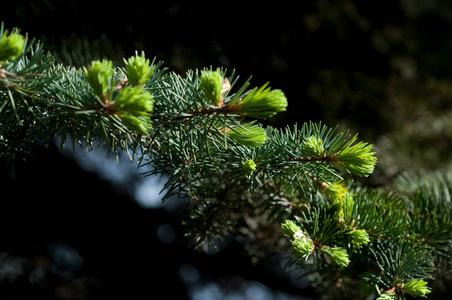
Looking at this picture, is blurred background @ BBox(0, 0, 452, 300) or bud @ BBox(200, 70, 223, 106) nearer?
bud @ BBox(200, 70, 223, 106)

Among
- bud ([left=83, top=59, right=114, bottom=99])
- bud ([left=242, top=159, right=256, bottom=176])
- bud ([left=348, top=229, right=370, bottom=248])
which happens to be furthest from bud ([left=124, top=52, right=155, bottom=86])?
bud ([left=348, top=229, right=370, bottom=248])

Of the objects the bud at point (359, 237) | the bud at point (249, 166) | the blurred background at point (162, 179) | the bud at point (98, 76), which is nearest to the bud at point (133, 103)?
the bud at point (98, 76)

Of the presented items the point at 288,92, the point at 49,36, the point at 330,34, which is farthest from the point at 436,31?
the point at 49,36

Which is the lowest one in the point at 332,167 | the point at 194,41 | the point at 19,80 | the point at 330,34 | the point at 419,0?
the point at 19,80

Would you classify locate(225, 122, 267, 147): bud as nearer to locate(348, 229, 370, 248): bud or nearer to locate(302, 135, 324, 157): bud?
locate(302, 135, 324, 157): bud

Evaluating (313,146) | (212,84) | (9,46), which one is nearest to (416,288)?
(313,146)

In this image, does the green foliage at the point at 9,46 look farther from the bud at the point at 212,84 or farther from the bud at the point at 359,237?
the bud at the point at 359,237

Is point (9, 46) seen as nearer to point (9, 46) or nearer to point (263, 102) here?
point (9, 46)

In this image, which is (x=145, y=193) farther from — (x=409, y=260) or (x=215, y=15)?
(x=409, y=260)
